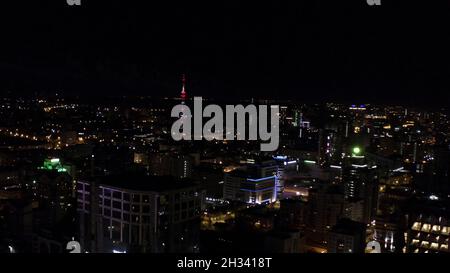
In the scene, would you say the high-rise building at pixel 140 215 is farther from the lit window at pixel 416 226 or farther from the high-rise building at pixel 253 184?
the high-rise building at pixel 253 184

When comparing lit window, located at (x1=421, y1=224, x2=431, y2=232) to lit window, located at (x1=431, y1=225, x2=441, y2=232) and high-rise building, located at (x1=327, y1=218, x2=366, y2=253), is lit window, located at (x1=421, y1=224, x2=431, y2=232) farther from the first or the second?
high-rise building, located at (x1=327, y1=218, x2=366, y2=253)

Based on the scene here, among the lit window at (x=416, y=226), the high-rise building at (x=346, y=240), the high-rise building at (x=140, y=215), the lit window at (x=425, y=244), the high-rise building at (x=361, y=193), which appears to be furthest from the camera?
the high-rise building at (x=361, y=193)

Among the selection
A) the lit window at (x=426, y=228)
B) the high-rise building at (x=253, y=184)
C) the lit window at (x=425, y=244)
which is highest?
the lit window at (x=426, y=228)

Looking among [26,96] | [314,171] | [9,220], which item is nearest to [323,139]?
[314,171]

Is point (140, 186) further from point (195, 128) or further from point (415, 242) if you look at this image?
point (195, 128)

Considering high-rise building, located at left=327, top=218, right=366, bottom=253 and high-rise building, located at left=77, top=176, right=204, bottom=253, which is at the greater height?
high-rise building, located at left=77, top=176, right=204, bottom=253

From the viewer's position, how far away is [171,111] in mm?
18797

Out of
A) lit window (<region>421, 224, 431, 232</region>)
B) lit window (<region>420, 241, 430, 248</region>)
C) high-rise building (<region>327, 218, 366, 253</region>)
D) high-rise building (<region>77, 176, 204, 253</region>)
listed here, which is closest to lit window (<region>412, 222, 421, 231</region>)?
lit window (<region>421, 224, 431, 232</region>)

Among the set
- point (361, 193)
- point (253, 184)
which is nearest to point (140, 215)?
point (361, 193)

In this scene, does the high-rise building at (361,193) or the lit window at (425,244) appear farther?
the high-rise building at (361,193)

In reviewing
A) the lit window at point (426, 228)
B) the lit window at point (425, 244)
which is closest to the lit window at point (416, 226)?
the lit window at point (426, 228)
